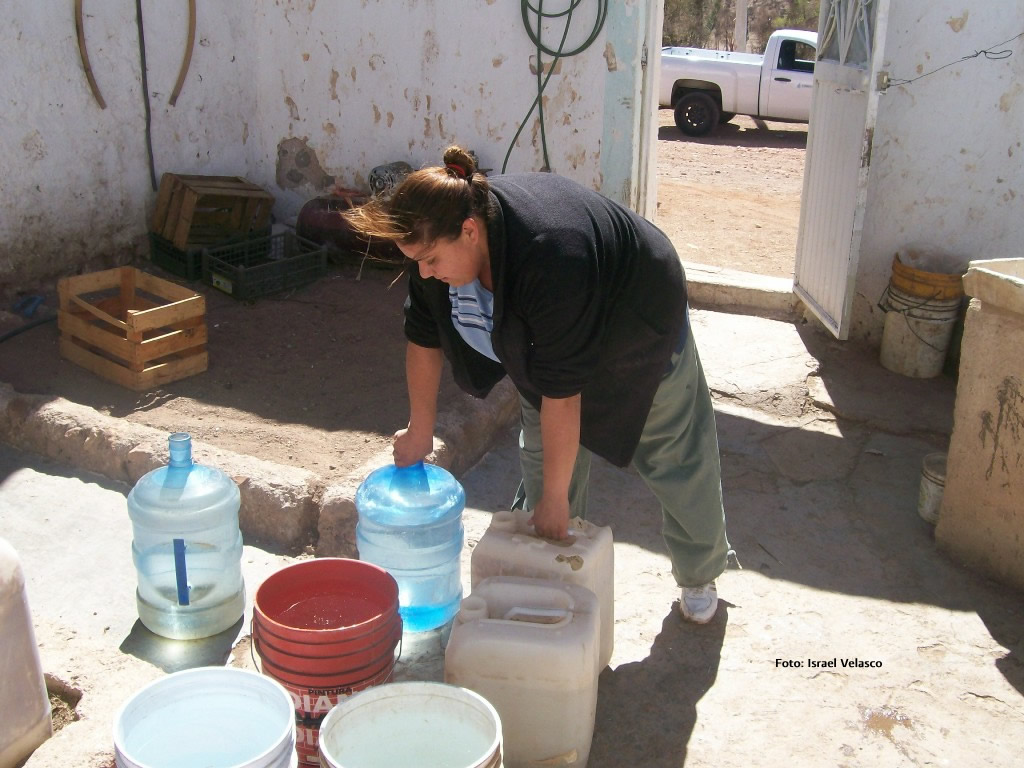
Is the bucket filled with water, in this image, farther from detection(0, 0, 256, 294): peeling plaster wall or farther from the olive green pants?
detection(0, 0, 256, 294): peeling plaster wall

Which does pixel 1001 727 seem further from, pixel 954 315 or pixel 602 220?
pixel 954 315

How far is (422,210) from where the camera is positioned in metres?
2.34

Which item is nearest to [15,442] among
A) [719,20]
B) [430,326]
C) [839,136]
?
[430,326]

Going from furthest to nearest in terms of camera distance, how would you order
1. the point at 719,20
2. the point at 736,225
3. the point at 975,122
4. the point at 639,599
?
the point at 719,20
the point at 736,225
the point at 975,122
the point at 639,599

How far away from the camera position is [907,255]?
573 cm

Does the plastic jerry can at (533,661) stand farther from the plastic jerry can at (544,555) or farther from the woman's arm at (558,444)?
the woman's arm at (558,444)

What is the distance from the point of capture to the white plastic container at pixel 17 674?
253 cm

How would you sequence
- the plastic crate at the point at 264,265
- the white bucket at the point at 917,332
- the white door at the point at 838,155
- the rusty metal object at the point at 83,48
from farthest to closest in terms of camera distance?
the plastic crate at the point at 264,265 → the rusty metal object at the point at 83,48 → the white bucket at the point at 917,332 → the white door at the point at 838,155

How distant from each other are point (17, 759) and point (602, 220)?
81.7 inches

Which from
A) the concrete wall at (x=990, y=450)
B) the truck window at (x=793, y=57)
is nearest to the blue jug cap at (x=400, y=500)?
the concrete wall at (x=990, y=450)

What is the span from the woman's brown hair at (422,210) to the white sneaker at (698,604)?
162 cm

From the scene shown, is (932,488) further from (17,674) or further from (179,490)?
(17,674)

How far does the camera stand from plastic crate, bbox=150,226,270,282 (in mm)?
6465

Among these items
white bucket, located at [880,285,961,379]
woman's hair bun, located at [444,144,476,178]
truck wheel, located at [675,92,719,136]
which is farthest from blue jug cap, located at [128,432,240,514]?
truck wheel, located at [675,92,719,136]
